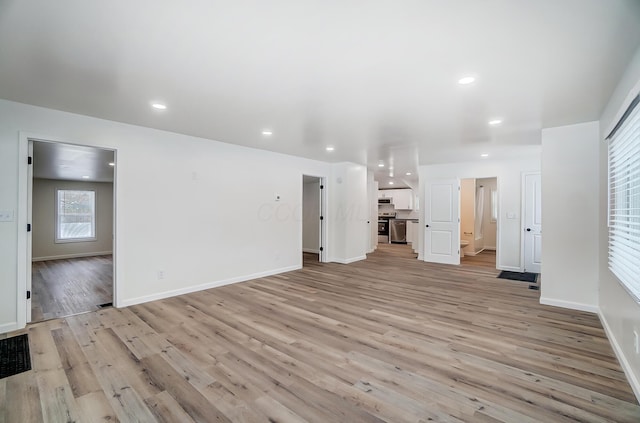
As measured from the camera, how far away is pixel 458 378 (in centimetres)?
227

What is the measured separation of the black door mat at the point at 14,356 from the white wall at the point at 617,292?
15.3 feet

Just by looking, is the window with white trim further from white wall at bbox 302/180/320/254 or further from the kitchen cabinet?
the kitchen cabinet

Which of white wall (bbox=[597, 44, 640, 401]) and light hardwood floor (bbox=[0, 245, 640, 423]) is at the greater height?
white wall (bbox=[597, 44, 640, 401])

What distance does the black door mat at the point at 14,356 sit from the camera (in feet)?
7.83

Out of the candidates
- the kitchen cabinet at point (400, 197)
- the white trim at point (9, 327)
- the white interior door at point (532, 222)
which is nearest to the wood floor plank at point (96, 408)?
the white trim at point (9, 327)

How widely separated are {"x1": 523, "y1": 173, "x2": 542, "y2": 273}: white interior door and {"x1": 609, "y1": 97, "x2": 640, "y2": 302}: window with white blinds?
3.35m

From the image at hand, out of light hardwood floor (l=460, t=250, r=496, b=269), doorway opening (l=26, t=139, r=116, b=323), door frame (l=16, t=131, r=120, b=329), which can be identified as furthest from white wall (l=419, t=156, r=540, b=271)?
door frame (l=16, t=131, r=120, b=329)

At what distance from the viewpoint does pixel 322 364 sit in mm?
2475

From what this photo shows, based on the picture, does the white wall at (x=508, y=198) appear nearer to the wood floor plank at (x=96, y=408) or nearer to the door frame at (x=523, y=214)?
the door frame at (x=523, y=214)

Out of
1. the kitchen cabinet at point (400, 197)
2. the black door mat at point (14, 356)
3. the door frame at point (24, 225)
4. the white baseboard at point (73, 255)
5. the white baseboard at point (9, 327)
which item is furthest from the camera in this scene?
the kitchen cabinet at point (400, 197)

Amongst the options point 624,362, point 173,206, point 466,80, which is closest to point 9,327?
point 173,206

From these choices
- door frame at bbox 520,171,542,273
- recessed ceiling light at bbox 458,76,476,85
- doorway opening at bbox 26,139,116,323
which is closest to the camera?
recessed ceiling light at bbox 458,76,476,85

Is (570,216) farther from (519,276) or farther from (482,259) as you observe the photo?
(482,259)

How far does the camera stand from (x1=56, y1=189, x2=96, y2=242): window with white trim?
8219 millimetres
